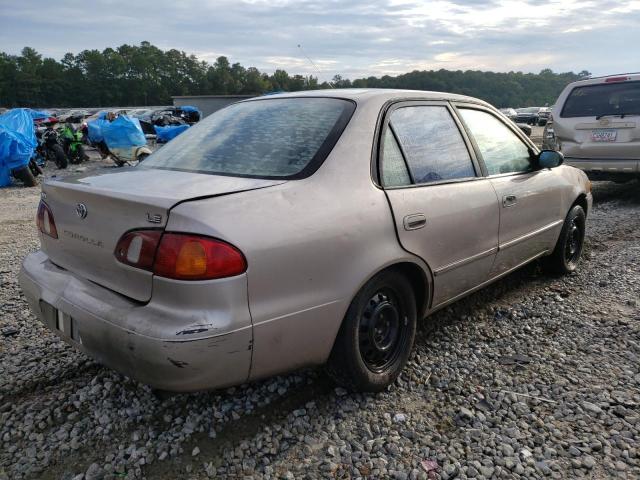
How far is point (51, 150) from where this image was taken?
13.0 m

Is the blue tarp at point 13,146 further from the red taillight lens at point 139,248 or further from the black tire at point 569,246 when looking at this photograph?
the black tire at point 569,246

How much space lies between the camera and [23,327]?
3443 mm

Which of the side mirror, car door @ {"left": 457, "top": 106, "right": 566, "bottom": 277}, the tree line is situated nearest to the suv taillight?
car door @ {"left": 457, "top": 106, "right": 566, "bottom": 277}

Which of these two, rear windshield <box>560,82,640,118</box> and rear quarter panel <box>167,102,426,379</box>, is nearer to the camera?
rear quarter panel <box>167,102,426,379</box>

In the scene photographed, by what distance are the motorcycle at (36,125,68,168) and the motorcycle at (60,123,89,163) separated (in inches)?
13.3

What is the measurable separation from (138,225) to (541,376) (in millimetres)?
2260

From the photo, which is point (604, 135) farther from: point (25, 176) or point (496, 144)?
point (25, 176)

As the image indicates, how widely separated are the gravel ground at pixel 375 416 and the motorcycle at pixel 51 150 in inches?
419

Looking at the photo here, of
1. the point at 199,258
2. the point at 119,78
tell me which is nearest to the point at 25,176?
the point at 199,258

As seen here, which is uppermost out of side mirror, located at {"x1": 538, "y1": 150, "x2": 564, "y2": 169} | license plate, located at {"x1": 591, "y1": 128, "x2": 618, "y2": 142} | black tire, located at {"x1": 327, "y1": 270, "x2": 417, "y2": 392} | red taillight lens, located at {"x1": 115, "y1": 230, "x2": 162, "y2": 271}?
license plate, located at {"x1": 591, "y1": 128, "x2": 618, "y2": 142}

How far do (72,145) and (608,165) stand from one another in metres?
12.6

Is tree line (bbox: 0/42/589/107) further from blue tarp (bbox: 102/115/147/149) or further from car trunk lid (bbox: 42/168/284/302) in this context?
car trunk lid (bbox: 42/168/284/302)

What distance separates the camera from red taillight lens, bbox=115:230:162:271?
1.94 metres

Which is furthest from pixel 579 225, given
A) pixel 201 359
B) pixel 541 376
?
pixel 201 359
